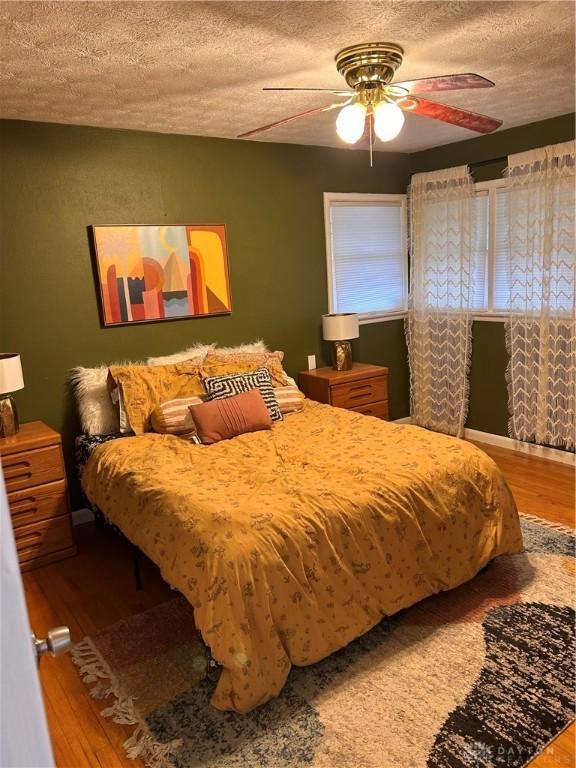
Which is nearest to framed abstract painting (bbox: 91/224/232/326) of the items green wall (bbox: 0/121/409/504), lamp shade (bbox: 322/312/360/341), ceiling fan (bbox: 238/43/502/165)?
green wall (bbox: 0/121/409/504)

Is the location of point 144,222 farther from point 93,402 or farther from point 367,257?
point 367,257

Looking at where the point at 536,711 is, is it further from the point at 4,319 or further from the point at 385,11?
the point at 4,319

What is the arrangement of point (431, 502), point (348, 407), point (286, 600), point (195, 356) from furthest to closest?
point (348, 407) < point (195, 356) < point (431, 502) < point (286, 600)

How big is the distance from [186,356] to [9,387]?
124cm

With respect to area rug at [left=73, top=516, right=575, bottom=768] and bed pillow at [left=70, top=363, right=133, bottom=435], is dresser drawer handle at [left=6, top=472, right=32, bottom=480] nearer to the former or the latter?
bed pillow at [left=70, top=363, right=133, bottom=435]

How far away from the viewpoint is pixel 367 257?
4.96m

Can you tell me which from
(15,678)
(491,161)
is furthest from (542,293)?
(15,678)

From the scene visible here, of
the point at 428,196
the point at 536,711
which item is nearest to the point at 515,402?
the point at 428,196

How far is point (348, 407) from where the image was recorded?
4305mm

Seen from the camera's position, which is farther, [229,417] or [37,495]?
[229,417]

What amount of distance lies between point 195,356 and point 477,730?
2.80 metres

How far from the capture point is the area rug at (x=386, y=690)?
184 cm

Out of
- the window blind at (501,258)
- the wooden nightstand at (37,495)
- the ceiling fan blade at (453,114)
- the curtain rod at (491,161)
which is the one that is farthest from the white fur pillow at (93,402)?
the curtain rod at (491,161)

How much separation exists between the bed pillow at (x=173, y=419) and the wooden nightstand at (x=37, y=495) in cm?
56
